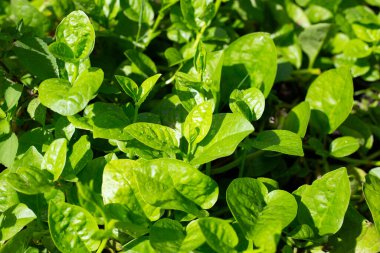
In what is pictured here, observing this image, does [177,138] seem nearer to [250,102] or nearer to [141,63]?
[250,102]

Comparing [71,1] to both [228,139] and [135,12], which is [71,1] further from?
[228,139]

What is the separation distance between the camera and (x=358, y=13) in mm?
1637

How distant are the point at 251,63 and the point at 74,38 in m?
0.44

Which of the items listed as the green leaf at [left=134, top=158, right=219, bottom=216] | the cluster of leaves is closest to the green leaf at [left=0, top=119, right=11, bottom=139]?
the cluster of leaves

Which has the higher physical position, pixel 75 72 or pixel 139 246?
pixel 75 72

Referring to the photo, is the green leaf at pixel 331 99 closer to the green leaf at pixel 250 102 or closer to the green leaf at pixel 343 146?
the green leaf at pixel 343 146

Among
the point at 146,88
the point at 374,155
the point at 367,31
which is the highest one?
the point at 146,88

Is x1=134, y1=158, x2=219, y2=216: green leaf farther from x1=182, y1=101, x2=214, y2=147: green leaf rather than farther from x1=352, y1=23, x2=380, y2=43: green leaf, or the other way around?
x1=352, y1=23, x2=380, y2=43: green leaf

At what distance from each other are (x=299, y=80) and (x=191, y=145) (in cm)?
68

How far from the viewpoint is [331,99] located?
132 centimetres

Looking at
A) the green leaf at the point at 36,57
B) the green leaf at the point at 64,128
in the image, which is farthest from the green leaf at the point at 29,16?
the green leaf at the point at 64,128

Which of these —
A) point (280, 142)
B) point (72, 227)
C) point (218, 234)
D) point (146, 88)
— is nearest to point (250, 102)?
point (280, 142)

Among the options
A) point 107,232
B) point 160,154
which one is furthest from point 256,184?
point 107,232

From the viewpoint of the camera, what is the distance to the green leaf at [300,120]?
122cm
